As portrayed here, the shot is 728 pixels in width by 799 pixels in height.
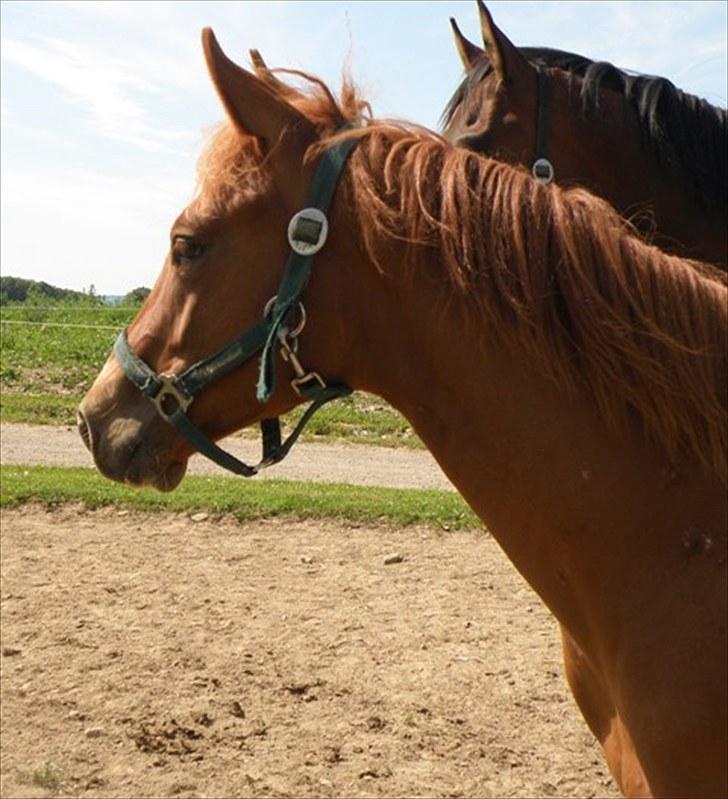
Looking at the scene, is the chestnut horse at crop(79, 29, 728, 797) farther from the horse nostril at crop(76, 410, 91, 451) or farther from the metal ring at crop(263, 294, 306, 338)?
the horse nostril at crop(76, 410, 91, 451)

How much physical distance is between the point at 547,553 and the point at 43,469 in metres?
8.32

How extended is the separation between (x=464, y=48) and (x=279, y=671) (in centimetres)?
313

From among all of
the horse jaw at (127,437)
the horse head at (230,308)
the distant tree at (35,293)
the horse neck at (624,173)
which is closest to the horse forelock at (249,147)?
the horse head at (230,308)

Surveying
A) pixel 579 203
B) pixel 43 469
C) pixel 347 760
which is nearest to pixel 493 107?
pixel 579 203

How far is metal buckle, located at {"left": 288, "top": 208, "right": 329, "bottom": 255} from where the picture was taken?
1.95 meters

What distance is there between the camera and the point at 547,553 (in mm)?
2023

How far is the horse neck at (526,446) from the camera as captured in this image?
1.93m

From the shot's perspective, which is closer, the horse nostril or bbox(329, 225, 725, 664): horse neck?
bbox(329, 225, 725, 664): horse neck

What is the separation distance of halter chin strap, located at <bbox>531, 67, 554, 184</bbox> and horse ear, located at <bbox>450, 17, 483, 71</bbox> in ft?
1.28

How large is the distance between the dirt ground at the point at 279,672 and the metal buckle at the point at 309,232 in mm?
2800

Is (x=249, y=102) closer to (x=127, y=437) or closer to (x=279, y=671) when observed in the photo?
(x=127, y=437)

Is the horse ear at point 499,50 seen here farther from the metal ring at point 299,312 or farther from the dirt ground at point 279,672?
the dirt ground at point 279,672

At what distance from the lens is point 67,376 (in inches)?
642

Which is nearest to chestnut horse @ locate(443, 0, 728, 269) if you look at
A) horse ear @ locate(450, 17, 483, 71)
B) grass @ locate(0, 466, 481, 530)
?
horse ear @ locate(450, 17, 483, 71)
